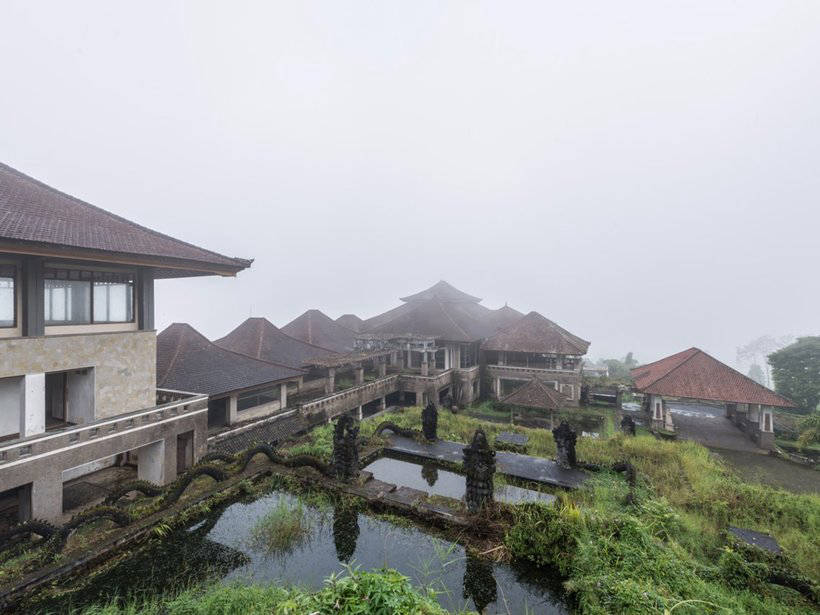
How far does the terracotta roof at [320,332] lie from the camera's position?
106 ft

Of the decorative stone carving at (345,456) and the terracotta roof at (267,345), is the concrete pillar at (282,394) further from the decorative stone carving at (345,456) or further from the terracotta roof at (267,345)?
the decorative stone carving at (345,456)

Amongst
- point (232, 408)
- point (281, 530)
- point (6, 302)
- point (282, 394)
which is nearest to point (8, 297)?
point (6, 302)

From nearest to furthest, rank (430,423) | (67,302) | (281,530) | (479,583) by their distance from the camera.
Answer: (479,583) → (281,530) → (67,302) → (430,423)

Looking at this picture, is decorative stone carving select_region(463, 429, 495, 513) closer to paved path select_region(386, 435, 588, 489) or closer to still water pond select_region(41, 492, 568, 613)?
still water pond select_region(41, 492, 568, 613)

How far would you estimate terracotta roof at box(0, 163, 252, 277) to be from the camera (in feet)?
29.7

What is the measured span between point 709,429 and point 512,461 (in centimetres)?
1975

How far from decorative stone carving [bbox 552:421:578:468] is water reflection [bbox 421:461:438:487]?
4.45m

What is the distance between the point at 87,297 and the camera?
38.7 ft

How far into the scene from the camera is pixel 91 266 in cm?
1176

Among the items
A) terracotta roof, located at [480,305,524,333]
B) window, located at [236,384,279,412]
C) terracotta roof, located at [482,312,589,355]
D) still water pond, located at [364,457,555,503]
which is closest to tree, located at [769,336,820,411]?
terracotta roof, located at [482,312,589,355]

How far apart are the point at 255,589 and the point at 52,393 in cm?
1292

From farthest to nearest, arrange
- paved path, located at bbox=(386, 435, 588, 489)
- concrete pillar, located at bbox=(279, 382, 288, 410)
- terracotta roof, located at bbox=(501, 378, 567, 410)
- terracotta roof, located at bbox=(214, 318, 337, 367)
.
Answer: terracotta roof, located at bbox=(214, 318, 337, 367) < terracotta roof, located at bbox=(501, 378, 567, 410) < concrete pillar, located at bbox=(279, 382, 288, 410) < paved path, located at bbox=(386, 435, 588, 489)

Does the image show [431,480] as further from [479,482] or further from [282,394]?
[282,394]

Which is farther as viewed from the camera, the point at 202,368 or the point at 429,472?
the point at 202,368
